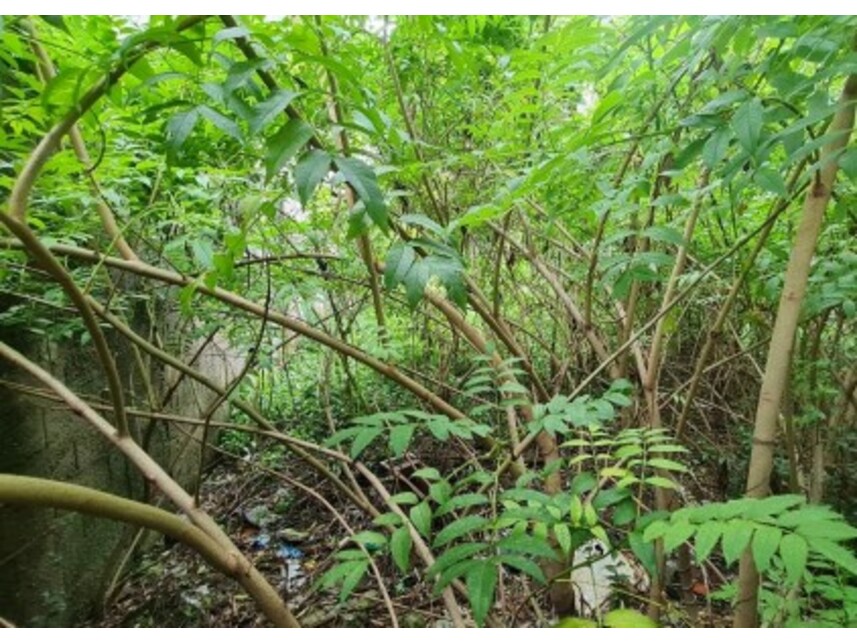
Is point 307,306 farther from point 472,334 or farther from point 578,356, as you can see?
point 578,356

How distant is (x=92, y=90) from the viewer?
581 mm

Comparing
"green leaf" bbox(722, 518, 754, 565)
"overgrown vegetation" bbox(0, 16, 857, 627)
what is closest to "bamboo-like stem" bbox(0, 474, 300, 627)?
"overgrown vegetation" bbox(0, 16, 857, 627)

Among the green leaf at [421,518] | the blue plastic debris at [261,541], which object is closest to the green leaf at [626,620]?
the green leaf at [421,518]

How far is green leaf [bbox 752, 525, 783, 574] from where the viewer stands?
0.52m

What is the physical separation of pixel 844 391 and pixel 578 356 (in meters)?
0.72

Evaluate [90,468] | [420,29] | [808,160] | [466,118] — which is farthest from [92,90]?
[90,468]

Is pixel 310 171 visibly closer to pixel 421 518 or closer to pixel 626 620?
pixel 421 518

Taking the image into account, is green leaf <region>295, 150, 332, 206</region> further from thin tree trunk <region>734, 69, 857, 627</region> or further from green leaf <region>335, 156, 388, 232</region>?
thin tree trunk <region>734, 69, 857, 627</region>

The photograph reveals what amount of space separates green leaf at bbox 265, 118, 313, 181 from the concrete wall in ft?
3.00

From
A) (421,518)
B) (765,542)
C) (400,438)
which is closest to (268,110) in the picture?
(400,438)

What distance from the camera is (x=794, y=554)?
0.51m

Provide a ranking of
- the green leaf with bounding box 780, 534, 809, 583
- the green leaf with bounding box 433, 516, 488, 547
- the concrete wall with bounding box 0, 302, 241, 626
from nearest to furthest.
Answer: the green leaf with bounding box 780, 534, 809, 583 < the green leaf with bounding box 433, 516, 488, 547 < the concrete wall with bounding box 0, 302, 241, 626

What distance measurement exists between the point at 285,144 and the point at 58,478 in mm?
1341

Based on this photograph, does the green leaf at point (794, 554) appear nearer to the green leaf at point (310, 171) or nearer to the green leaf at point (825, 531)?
the green leaf at point (825, 531)
